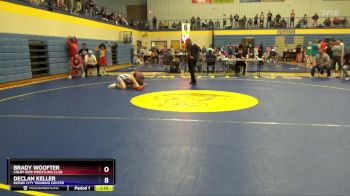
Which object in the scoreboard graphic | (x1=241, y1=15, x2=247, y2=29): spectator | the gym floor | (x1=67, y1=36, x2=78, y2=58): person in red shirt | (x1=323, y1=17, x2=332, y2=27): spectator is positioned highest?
(x1=241, y1=15, x2=247, y2=29): spectator

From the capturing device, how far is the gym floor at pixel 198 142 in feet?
10.5

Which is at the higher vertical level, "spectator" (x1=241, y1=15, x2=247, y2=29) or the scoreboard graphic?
"spectator" (x1=241, y1=15, x2=247, y2=29)

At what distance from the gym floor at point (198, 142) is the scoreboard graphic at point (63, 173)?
32.3 inches

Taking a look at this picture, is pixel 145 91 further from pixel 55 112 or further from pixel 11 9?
pixel 11 9

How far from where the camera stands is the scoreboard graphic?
216 centimetres

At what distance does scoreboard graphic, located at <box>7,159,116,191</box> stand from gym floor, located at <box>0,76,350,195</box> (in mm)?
822

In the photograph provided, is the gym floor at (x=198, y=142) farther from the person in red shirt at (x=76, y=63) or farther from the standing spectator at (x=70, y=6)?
the standing spectator at (x=70, y=6)

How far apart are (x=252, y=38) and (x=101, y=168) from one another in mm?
28680

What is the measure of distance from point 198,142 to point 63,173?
104 inches

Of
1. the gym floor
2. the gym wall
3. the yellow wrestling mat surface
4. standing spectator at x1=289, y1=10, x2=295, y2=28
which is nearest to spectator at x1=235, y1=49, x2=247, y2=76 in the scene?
the yellow wrestling mat surface

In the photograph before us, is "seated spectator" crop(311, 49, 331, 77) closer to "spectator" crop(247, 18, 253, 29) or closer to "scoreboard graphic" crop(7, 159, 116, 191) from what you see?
"scoreboard graphic" crop(7, 159, 116, 191)

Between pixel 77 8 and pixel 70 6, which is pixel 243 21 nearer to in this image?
pixel 77 8

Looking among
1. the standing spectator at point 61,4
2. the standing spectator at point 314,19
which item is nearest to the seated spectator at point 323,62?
the standing spectator at point 61,4

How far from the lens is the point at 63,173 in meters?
2.17
